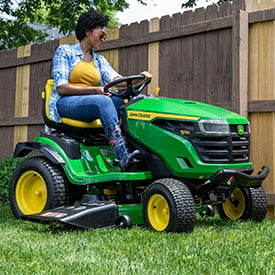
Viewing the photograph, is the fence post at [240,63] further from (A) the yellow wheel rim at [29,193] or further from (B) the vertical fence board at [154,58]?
(A) the yellow wheel rim at [29,193]

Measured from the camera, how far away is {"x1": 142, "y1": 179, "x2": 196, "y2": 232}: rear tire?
11.0ft

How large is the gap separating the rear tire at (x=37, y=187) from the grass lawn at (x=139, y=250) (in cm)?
28

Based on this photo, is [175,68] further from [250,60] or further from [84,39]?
[84,39]

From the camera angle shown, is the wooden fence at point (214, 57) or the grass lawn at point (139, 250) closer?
the grass lawn at point (139, 250)

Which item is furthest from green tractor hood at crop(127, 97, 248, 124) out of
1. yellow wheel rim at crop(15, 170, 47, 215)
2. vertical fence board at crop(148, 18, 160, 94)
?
vertical fence board at crop(148, 18, 160, 94)

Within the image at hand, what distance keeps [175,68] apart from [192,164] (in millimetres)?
2011

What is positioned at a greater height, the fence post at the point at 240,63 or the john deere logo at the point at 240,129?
the fence post at the point at 240,63

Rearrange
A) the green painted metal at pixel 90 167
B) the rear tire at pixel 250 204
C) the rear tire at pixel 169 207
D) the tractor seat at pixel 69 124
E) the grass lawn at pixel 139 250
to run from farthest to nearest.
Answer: the tractor seat at pixel 69 124
the rear tire at pixel 250 204
the green painted metal at pixel 90 167
the rear tire at pixel 169 207
the grass lawn at pixel 139 250

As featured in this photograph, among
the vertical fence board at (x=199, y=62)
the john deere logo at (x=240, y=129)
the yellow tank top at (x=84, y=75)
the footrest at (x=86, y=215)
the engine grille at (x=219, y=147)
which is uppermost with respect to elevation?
the vertical fence board at (x=199, y=62)

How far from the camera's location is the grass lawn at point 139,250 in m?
2.45

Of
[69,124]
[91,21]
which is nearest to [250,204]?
[69,124]

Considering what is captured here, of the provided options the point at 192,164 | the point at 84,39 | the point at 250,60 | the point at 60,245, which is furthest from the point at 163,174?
the point at 250,60

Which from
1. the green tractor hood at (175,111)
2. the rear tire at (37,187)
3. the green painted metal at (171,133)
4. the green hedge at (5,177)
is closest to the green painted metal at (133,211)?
the green painted metal at (171,133)

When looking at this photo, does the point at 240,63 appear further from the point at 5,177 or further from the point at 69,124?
the point at 5,177
